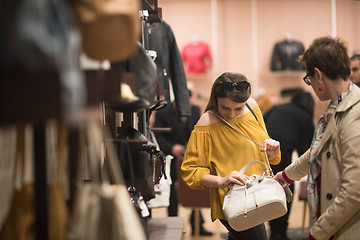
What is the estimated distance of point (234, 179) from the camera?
7.93 feet

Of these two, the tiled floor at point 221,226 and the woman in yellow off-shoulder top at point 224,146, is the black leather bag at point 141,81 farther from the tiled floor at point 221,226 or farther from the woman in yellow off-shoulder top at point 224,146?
the tiled floor at point 221,226

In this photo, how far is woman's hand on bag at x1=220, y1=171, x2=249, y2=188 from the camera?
2.41 meters

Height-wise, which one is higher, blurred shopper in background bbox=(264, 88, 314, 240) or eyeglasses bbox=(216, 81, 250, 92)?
eyeglasses bbox=(216, 81, 250, 92)

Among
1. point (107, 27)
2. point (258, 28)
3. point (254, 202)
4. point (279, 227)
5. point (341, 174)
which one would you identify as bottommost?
point (279, 227)

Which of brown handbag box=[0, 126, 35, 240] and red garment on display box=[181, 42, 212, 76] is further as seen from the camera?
red garment on display box=[181, 42, 212, 76]

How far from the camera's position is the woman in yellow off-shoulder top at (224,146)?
102 inches

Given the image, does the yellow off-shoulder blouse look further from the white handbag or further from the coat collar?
the coat collar

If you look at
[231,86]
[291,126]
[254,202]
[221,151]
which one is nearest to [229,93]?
[231,86]

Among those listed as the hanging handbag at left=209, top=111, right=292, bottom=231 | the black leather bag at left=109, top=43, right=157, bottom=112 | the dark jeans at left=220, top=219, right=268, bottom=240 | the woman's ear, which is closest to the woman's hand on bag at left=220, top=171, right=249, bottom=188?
the hanging handbag at left=209, top=111, right=292, bottom=231

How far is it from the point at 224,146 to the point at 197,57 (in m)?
5.59

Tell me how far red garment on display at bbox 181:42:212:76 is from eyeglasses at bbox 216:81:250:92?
5.57m

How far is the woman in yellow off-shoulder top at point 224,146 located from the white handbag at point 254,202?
183mm

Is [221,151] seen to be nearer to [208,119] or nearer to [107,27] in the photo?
[208,119]

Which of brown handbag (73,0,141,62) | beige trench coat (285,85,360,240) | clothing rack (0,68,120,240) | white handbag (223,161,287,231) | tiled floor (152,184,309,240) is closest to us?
clothing rack (0,68,120,240)
